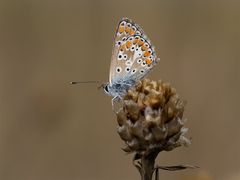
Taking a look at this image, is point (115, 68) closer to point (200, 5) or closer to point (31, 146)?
point (31, 146)

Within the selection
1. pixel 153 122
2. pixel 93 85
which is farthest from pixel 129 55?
pixel 93 85

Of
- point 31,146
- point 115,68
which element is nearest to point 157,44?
point 31,146

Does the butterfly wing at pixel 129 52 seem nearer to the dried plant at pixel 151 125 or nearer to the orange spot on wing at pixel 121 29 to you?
the orange spot on wing at pixel 121 29

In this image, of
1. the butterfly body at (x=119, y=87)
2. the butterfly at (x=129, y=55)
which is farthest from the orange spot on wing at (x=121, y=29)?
the butterfly body at (x=119, y=87)

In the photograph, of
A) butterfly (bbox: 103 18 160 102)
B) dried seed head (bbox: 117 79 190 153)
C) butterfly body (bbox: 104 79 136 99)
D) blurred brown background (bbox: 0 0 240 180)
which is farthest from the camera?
blurred brown background (bbox: 0 0 240 180)

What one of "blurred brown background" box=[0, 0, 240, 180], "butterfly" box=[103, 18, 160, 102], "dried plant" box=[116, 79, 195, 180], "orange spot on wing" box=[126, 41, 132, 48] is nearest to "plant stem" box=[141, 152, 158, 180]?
"dried plant" box=[116, 79, 195, 180]

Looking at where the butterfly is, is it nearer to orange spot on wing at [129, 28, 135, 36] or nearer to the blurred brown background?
orange spot on wing at [129, 28, 135, 36]

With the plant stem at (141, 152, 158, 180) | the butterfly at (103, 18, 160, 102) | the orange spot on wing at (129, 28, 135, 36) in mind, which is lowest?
the plant stem at (141, 152, 158, 180)
